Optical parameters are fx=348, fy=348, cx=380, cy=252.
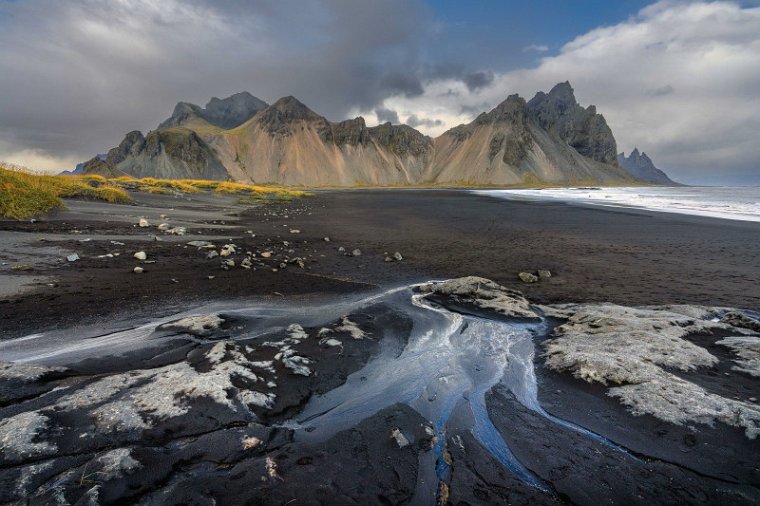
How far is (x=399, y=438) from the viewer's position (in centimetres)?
500

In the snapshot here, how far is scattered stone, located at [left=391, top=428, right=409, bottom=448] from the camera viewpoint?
4897mm

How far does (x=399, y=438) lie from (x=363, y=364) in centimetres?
240

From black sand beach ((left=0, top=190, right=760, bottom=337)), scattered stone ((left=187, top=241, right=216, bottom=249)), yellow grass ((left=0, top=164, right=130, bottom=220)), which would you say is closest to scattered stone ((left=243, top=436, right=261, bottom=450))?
black sand beach ((left=0, top=190, right=760, bottom=337))

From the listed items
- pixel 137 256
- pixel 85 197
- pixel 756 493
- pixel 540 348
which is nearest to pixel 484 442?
pixel 756 493

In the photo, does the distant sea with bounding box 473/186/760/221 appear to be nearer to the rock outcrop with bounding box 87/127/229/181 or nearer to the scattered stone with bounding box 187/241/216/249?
the scattered stone with bounding box 187/241/216/249

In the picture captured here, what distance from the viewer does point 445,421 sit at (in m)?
5.63

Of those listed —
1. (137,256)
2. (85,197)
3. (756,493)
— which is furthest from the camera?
(85,197)

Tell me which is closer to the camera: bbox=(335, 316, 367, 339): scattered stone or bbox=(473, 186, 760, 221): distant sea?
bbox=(335, 316, 367, 339): scattered stone

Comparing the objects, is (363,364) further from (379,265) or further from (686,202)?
(686,202)

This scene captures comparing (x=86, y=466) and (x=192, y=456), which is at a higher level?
(x=86, y=466)

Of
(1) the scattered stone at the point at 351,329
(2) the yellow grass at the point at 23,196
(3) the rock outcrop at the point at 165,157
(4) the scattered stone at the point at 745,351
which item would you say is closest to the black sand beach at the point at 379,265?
(2) the yellow grass at the point at 23,196

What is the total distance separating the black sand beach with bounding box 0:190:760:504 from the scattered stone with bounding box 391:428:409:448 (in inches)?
3.1

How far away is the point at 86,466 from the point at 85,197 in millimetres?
32399

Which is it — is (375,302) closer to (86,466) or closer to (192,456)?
(192,456)
